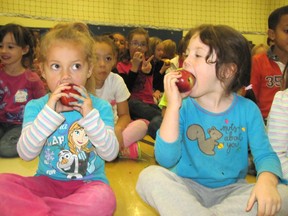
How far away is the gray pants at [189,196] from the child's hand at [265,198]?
32 millimetres

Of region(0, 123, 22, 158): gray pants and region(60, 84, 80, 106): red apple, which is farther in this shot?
region(0, 123, 22, 158): gray pants

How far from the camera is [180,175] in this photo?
1.14 metres

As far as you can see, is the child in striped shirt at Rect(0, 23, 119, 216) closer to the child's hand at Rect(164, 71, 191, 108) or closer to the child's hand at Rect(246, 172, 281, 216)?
the child's hand at Rect(164, 71, 191, 108)

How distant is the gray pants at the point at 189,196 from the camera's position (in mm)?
914

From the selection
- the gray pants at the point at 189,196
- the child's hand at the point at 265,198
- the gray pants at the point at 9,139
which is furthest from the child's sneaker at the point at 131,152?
the child's hand at the point at 265,198

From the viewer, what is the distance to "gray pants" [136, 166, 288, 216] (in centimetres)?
91

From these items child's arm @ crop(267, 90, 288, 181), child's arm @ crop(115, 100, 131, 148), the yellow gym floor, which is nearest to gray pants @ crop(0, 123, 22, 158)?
the yellow gym floor

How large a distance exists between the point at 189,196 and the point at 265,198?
0.67 feet

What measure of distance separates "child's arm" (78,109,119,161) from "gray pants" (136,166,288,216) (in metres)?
0.16

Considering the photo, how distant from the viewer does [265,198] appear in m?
0.90

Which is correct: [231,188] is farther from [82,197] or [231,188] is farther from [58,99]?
[58,99]

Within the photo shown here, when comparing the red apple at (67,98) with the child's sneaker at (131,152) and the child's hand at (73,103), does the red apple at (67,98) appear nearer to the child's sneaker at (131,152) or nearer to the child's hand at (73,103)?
the child's hand at (73,103)

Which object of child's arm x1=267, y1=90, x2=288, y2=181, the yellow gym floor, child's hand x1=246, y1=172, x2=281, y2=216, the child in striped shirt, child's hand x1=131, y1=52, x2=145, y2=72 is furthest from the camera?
child's hand x1=131, y1=52, x2=145, y2=72

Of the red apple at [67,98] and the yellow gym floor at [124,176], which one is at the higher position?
the red apple at [67,98]
